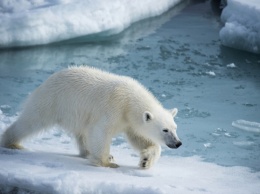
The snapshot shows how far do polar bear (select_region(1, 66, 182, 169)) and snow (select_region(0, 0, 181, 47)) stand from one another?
14.1 feet

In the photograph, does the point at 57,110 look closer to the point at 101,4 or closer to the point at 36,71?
the point at 36,71

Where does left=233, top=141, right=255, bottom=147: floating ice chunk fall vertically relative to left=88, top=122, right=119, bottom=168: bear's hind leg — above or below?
below

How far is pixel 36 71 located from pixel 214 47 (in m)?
3.27

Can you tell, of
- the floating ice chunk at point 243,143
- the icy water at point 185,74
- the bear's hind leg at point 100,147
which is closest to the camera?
the bear's hind leg at point 100,147

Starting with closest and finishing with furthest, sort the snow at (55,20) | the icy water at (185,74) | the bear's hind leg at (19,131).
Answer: the bear's hind leg at (19,131) → the icy water at (185,74) → the snow at (55,20)

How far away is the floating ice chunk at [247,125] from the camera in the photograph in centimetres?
606

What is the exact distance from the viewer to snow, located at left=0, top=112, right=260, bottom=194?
3463mm

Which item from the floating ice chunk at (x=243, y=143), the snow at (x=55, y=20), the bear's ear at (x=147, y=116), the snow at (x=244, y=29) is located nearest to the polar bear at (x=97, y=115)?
the bear's ear at (x=147, y=116)

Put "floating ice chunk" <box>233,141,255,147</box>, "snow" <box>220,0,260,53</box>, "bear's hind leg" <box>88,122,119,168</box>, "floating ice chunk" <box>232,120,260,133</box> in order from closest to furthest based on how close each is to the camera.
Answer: "bear's hind leg" <box>88,122,119,168</box> < "floating ice chunk" <box>233,141,255,147</box> < "floating ice chunk" <box>232,120,260,133</box> < "snow" <box>220,0,260,53</box>

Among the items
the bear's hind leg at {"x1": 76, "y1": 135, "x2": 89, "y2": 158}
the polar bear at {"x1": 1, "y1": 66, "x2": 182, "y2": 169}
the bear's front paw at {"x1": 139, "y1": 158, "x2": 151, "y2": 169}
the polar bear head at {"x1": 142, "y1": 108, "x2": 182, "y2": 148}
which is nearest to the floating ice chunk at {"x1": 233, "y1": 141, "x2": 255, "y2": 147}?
the polar bear at {"x1": 1, "y1": 66, "x2": 182, "y2": 169}

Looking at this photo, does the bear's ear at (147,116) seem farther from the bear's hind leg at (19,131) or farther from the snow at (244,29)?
the snow at (244,29)

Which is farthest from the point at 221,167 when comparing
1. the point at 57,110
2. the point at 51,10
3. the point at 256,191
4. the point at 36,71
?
the point at 51,10

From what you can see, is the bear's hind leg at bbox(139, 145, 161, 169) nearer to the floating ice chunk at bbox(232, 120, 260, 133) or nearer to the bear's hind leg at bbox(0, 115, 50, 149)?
the bear's hind leg at bbox(0, 115, 50, 149)

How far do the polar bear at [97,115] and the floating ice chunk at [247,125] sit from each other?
1.82m
